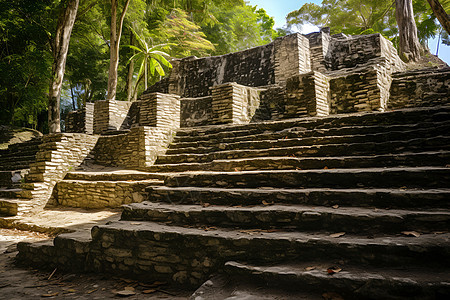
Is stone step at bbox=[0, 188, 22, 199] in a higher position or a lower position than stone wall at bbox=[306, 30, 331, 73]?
lower

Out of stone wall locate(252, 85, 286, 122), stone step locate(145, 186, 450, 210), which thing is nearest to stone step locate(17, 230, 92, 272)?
stone step locate(145, 186, 450, 210)

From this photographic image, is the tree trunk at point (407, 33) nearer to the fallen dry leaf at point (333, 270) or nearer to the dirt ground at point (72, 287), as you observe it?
the fallen dry leaf at point (333, 270)

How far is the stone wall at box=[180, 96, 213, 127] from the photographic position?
34.1 ft

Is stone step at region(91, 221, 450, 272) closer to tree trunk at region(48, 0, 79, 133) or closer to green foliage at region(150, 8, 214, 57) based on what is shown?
tree trunk at region(48, 0, 79, 133)

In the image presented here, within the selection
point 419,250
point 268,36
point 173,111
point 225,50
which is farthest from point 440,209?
point 268,36

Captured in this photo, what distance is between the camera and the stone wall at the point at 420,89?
24.8 feet

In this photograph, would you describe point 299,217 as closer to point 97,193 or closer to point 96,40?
point 97,193

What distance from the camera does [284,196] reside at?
3125mm

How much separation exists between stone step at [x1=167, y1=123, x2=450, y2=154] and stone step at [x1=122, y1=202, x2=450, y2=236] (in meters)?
2.28

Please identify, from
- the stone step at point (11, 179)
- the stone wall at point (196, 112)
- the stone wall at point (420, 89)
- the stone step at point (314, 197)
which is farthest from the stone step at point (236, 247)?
the stone wall at point (196, 112)

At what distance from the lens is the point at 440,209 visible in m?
2.38

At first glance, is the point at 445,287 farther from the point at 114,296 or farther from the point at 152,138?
the point at 152,138

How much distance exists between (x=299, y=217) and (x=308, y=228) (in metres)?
0.13

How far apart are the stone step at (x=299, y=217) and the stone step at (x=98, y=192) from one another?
251 centimetres
